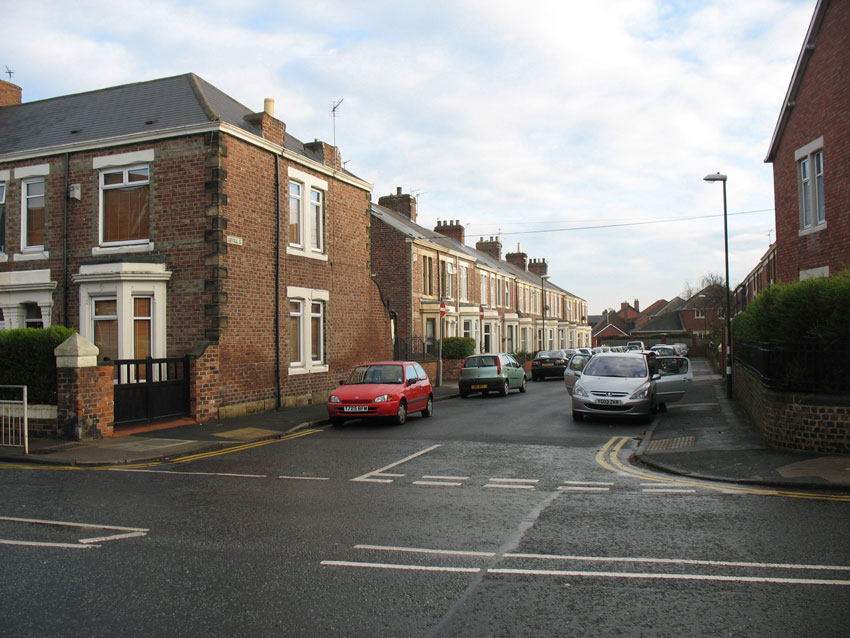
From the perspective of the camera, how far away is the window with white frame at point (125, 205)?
18078 millimetres

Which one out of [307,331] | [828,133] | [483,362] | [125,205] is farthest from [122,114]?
[828,133]

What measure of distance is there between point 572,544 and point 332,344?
16682mm

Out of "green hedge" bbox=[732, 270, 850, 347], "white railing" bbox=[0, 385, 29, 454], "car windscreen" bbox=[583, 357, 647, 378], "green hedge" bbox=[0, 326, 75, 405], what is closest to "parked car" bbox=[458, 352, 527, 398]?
"car windscreen" bbox=[583, 357, 647, 378]

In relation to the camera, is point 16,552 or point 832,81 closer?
point 16,552

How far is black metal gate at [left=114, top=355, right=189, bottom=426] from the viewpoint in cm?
1488

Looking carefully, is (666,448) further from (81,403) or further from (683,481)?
(81,403)

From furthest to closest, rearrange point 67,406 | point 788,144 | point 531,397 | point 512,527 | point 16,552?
point 531,397 → point 788,144 → point 67,406 → point 512,527 → point 16,552

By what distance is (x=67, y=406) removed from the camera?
1335 centimetres

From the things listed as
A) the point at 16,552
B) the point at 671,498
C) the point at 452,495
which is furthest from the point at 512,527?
the point at 16,552

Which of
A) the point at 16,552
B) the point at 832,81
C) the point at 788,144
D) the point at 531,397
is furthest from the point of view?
the point at 531,397

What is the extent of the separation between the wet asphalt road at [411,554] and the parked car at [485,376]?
15082 mm

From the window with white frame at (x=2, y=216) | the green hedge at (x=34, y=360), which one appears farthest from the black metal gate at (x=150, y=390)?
the window with white frame at (x=2, y=216)

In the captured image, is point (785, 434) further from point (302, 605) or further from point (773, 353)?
point (302, 605)

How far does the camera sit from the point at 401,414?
16.7 metres
